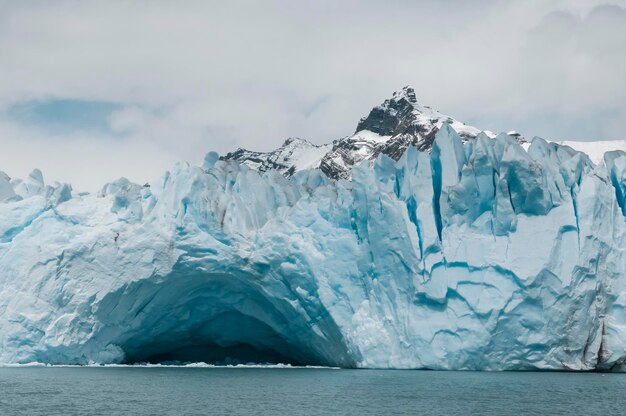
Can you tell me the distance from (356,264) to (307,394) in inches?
265

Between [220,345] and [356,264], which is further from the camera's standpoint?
[220,345]

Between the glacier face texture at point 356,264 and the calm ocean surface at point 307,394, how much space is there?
1244mm

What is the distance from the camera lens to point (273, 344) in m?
29.8

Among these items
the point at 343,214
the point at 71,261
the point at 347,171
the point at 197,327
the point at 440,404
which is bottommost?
the point at 440,404

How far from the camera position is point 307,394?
20.1 meters

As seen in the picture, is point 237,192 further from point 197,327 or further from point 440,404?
point 440,404

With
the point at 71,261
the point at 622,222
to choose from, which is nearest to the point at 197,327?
the point at 71,261

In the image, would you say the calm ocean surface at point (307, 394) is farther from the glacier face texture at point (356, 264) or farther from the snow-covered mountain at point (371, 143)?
the snow-covered mountain at point (371, 143)

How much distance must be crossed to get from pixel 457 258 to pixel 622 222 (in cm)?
534

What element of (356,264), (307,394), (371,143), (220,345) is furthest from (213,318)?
(371,143)

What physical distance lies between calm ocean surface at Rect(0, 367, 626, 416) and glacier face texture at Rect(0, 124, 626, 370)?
124 centimetres

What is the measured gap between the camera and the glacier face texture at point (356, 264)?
944 inches

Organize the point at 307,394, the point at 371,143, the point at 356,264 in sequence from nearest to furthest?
the point at 307,394
the point at 356,264
the point at 371,143

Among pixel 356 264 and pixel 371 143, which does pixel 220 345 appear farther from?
pixel 371 143
